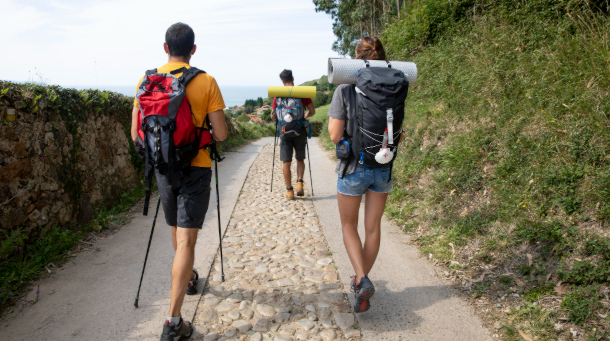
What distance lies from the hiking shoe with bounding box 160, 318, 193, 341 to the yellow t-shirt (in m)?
1.09

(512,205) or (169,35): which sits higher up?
(169,35)

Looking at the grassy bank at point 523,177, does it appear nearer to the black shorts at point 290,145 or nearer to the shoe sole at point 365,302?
the shoe sole at point 365,302

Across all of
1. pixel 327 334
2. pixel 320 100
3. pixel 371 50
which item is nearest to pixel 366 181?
pixel 371 50

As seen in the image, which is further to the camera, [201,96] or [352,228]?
[352,228]

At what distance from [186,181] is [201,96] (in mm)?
596

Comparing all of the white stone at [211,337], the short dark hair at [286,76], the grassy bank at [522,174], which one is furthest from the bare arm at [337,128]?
the short dark hair at [286,76]

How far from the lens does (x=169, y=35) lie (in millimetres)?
2688

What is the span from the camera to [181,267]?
8.63 ft

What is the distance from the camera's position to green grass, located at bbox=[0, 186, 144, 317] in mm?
3209

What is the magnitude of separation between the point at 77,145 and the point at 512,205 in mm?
5000

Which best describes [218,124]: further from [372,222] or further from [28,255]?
[28,255]

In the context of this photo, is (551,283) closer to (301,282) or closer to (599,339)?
(599,339)

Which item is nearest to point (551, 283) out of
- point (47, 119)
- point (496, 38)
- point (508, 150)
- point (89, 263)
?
point (508, 150)

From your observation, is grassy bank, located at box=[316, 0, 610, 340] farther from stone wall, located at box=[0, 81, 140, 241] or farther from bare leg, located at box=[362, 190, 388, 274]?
stone wall, located at box=[0, 81, 140, 241]
